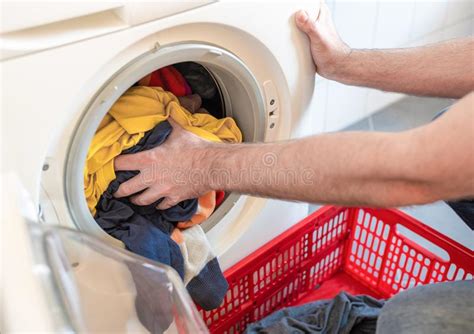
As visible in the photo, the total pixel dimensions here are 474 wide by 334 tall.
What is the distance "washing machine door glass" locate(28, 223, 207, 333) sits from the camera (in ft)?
1.54

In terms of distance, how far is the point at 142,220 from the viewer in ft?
2.69

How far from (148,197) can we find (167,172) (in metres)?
0.05

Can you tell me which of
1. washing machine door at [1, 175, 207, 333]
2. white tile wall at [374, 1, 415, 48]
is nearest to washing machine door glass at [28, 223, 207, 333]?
washing machine door at [1, 175, 207, 333]

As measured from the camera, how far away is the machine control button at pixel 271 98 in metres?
0.85

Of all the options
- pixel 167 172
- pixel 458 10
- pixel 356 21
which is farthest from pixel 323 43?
pixel 458 10

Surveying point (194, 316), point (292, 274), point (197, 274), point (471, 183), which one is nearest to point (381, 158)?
point (471, 183)

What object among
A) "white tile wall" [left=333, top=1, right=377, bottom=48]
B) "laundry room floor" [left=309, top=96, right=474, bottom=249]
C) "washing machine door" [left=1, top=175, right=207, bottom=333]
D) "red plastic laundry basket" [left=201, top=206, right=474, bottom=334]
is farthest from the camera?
Answer: "laundry room floor" [left=309, top=96, right=474, bottom=249]

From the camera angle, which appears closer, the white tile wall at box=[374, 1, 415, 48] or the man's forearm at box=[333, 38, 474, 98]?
the man's forearm at box=[333, 38, 474, 98]

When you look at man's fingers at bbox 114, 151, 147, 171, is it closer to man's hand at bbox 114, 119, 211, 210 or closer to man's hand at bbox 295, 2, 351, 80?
man's hand at bbox 114, 119, 211, 210

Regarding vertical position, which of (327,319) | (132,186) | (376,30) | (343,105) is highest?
(376,30)

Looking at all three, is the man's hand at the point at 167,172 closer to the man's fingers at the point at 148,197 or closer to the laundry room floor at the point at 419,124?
the man's fingers at the point at 148,197

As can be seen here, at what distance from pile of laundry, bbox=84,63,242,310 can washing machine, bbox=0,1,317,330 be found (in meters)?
0.05

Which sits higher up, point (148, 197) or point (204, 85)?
point (204, 85)

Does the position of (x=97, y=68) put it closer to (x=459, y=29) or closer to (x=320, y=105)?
(x=320, y=105)
